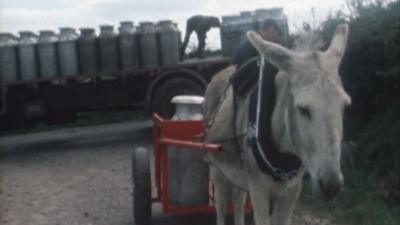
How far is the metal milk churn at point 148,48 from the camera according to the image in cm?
1386

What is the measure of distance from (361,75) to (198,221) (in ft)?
10.4

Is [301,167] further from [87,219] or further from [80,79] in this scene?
[80,79]

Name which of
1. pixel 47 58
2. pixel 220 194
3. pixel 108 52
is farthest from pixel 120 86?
pixel 220 194

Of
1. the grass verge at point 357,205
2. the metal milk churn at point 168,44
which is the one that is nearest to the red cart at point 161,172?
the grass verge at point 357,205

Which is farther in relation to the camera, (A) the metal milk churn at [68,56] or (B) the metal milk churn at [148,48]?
(B) the metal milk churn at [148,48]

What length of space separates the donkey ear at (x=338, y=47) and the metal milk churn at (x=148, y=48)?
9.62 metres

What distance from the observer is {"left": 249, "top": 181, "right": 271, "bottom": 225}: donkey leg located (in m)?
4.49

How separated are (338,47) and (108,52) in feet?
32.9

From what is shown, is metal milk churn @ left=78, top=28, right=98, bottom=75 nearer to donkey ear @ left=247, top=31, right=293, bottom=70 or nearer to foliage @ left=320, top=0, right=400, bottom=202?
foliage @ left=320, top=0, right=400, bottom=202

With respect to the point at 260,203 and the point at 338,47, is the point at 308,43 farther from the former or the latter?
the point at 260,203

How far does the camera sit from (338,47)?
416 centimetres

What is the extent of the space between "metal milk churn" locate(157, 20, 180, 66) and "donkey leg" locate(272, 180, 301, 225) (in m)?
9.25

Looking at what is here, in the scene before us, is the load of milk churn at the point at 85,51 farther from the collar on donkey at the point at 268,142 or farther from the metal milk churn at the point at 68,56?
the collar on donkey at the point at 268,142

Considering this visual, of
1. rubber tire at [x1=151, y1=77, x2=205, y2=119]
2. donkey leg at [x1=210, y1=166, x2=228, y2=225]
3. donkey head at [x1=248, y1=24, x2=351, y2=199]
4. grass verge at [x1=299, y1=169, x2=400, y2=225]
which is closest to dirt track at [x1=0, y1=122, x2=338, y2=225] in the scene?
grass verge at [x1=299, y1=169, x2=400, y2=225]
